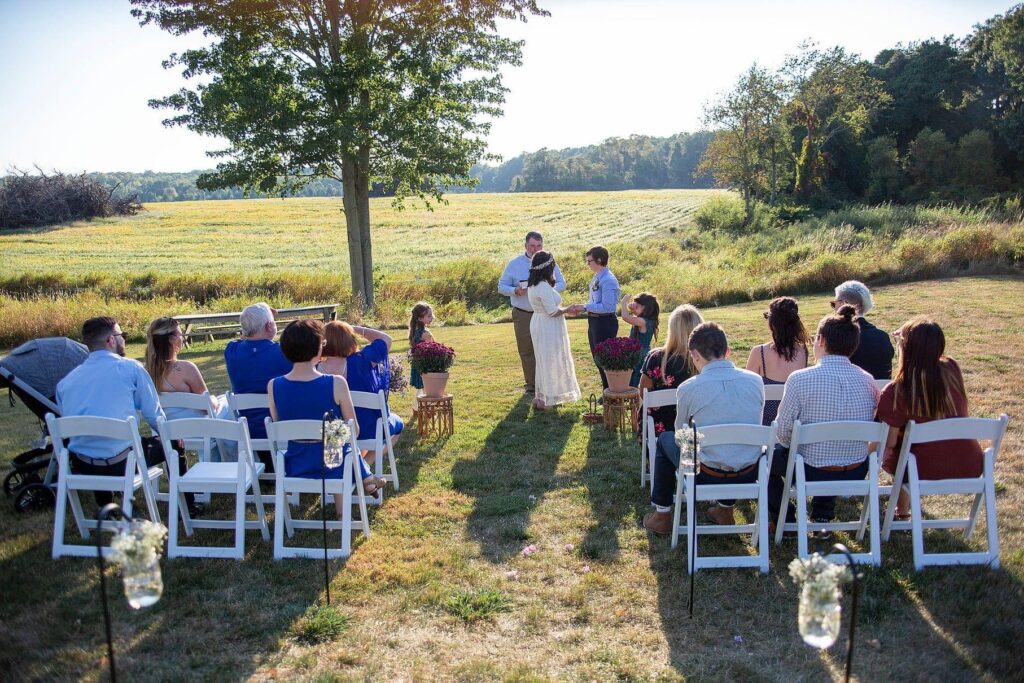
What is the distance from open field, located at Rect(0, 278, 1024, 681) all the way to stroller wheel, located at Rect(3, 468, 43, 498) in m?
0.25

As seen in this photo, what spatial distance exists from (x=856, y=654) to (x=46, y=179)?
53695mm

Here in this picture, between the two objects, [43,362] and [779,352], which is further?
[43,362]

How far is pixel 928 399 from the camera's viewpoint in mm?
5062

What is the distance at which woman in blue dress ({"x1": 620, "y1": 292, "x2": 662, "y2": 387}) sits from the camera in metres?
8.66

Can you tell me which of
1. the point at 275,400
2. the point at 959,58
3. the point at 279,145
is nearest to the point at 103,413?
the point at 275,400

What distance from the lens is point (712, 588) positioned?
495cm

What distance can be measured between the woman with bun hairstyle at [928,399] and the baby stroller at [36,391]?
6690 millimetres

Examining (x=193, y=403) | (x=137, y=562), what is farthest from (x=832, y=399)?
(x=193, y=403)

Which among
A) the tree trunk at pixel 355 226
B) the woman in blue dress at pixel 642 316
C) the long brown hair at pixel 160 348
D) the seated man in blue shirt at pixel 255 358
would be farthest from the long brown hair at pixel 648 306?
the tree trunk at pixel 355 226

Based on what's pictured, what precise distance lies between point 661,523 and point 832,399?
1.59 metres

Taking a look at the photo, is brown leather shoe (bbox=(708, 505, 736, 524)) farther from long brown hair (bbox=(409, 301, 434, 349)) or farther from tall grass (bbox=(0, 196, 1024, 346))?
tall grass (bbox=(0, 196, 1024, 346))

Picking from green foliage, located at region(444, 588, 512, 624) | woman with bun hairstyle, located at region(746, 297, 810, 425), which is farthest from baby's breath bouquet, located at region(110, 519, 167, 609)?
woman with bun hairstyle, located at region(746, 297, 810, 425)

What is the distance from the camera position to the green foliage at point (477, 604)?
468cm

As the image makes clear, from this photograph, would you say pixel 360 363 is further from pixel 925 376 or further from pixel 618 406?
pixel 925 376
